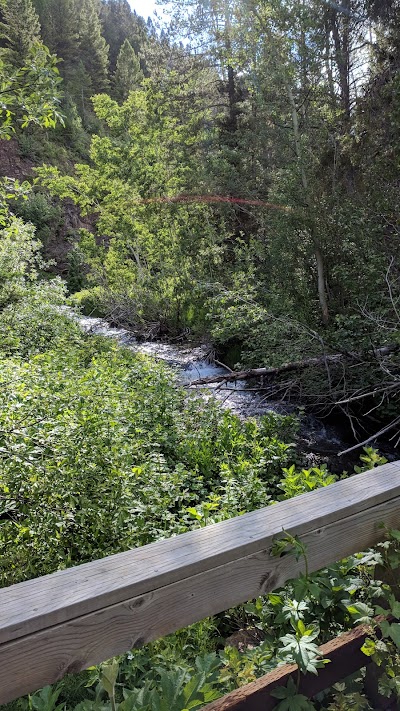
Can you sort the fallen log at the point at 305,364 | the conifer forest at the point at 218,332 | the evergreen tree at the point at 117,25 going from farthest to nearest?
1. the evergreen tree at the point at 117,25
2. the fallen log at the point at 305,364
3. the conifer forest at the point at 218,332

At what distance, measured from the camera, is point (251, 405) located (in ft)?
28.2

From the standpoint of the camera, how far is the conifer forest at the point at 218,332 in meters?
1.79

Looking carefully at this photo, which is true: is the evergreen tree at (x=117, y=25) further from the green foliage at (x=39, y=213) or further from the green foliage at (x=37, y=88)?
the green foliage at (x=37, y=88)

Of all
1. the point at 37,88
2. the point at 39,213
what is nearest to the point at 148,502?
the point at 37,88

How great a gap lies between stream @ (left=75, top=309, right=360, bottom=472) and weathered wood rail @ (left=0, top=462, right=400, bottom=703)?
5332mm

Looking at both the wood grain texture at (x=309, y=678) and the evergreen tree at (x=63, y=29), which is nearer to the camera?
the wood grain texture at (x=309, y=678)

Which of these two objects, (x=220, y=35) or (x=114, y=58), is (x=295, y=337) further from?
(x=114, y=58)

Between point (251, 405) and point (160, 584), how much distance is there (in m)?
7.63

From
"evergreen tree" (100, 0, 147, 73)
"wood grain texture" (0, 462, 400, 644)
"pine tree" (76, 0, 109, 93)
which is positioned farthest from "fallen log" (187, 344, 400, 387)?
"evergreen tree" (100, 0, 147, 73)

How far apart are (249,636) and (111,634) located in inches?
63.8

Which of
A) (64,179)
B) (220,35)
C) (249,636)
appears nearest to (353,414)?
(249,636)

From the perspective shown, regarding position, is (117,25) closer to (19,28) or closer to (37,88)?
(19,28)

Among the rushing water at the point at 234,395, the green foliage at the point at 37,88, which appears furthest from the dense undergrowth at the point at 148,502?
the green foliage at the point at 37,88

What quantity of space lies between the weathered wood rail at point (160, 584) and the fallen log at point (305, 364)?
6548 millimetres
